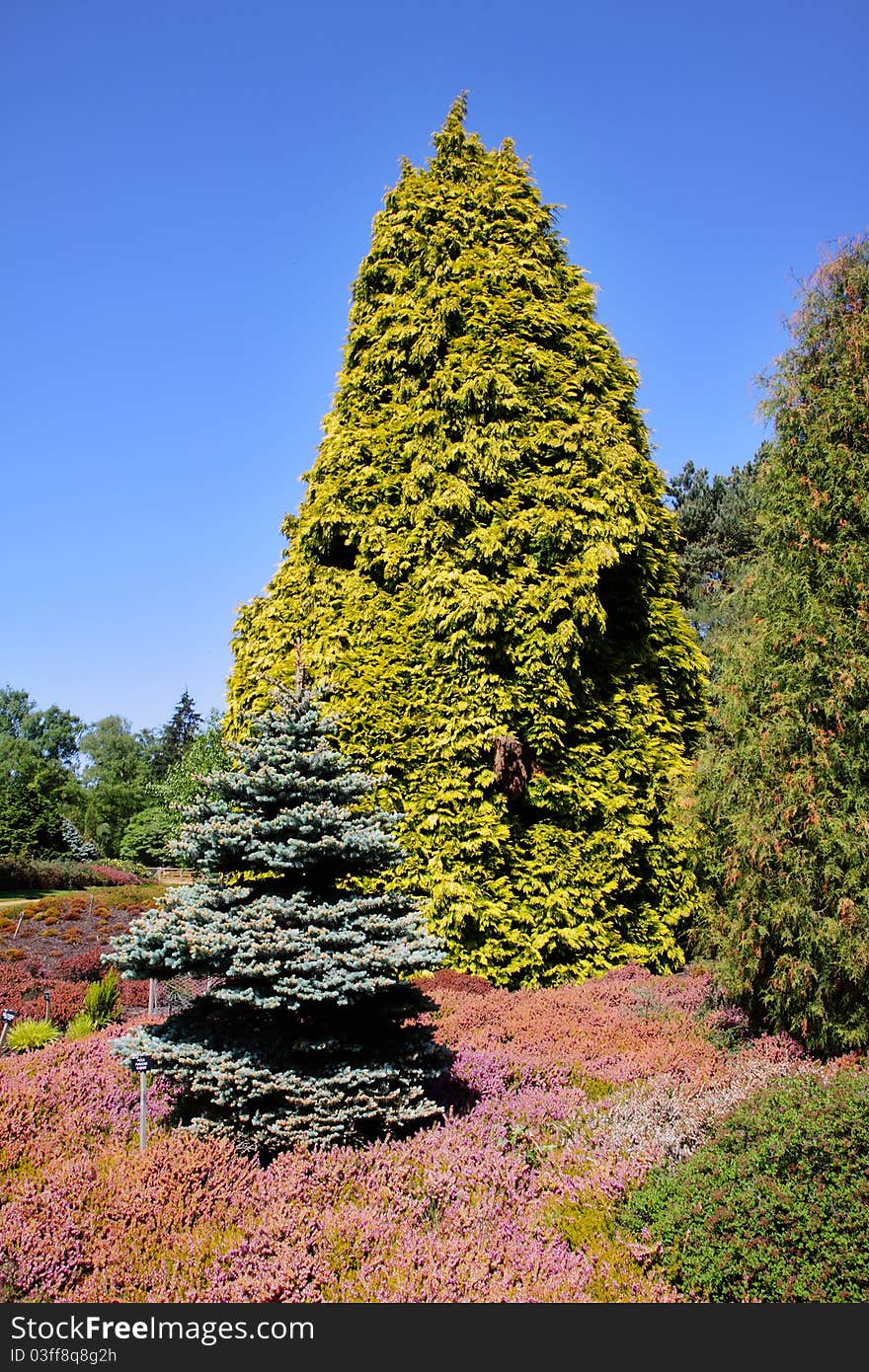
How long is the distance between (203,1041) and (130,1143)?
0.65 meters

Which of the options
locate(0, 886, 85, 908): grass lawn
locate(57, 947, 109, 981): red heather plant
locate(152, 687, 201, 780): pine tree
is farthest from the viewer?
locate(152, 687, 201, 780): pine tree

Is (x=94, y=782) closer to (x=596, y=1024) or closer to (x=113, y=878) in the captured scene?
(x=113, y=878)

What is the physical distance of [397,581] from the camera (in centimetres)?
923

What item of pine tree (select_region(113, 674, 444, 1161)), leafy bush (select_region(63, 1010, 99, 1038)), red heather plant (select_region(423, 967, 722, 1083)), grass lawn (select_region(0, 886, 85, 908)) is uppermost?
pine tree (select_region(113, 674, 444, 1161))

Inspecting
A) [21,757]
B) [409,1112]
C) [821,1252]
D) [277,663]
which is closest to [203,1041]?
[409,1112]

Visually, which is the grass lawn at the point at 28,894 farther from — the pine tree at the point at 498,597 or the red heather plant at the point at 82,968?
the pine tree at the point at 498,597

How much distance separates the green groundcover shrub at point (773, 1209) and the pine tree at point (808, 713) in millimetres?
1823

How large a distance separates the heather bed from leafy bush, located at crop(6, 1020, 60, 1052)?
1323 mm

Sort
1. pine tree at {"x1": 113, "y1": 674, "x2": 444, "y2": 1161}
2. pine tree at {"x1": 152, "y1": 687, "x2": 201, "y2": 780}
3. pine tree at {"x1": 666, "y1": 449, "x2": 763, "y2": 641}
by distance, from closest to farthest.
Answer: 1. pine tree at {"x1": 113, "y1": 674, "x2": 444, "y2": 1161}
2. pine tree at {"x1": 666, "y1": 449, "x2": 763, "y2": 641}
3. pine tree at {"x1": 152, "y1": 687, "x2": 201, "y2": 780}

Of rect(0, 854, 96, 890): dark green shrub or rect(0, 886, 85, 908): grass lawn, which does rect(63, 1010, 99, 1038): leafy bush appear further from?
rect(0, 854, 96, 890): dark green shrub

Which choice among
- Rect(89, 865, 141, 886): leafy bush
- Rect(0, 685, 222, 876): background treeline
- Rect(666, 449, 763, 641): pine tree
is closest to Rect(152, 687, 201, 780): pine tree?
Rect(0, 685, 222, 876): background treeline

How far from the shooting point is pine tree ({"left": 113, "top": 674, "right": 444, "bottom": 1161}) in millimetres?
4480

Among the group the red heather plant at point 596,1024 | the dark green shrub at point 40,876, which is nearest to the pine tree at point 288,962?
the red heather plant at point 596,1024
